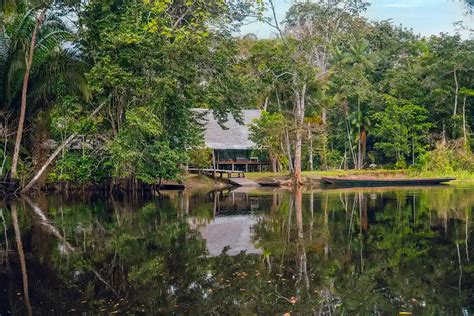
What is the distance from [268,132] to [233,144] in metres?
3.73

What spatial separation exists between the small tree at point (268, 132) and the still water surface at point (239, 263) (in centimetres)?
1635

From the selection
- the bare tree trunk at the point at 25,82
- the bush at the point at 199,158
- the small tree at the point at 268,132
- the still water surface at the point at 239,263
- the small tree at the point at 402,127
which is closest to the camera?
the still water surface at the point at 239,263

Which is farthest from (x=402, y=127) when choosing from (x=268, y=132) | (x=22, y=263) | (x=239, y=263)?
(x=22, y=263)

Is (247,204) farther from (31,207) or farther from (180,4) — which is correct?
(180,4)

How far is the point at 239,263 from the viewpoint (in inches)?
302

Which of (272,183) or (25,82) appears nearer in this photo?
(25,82)

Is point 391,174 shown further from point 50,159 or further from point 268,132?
point 50,159

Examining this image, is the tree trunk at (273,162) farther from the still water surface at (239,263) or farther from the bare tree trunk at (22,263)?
the bare tree trunk at (22,263)

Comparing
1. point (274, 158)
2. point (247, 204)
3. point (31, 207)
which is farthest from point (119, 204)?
point (274, 158)

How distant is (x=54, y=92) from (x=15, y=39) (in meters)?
2.75

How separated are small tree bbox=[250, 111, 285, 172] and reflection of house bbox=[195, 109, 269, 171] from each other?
3.51 feet

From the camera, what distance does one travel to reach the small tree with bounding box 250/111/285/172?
99.8ft

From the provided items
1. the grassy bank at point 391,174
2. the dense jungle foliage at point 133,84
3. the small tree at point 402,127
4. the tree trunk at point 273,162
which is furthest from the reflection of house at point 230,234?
the small tree at point 402,127

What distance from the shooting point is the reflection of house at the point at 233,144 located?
33.6m
